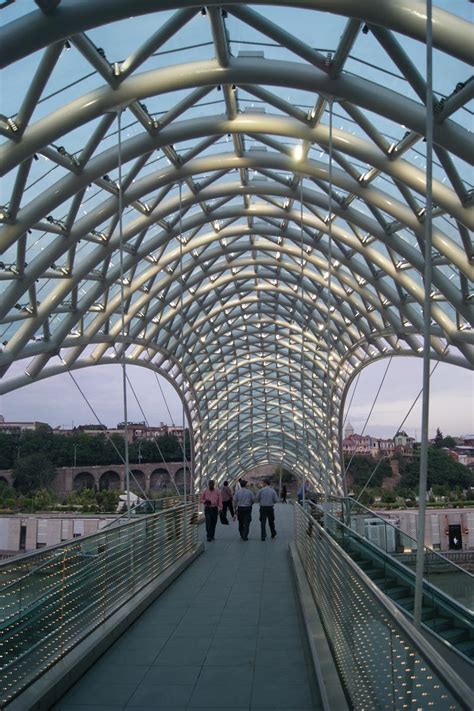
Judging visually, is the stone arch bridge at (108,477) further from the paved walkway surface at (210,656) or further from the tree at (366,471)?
the paved walkway surface at (210,656)

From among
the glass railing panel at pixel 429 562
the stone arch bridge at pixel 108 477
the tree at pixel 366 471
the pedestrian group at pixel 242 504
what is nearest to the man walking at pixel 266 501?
the pedestrian group at pixel 242 504

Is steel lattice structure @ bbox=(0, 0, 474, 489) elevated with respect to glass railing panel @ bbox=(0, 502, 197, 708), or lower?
elevated

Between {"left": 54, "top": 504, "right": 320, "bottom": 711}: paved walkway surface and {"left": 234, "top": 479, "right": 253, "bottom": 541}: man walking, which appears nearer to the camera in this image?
{"left": 54, "top": 504, "right": 320, "bottom": 711}: paved walkway surface

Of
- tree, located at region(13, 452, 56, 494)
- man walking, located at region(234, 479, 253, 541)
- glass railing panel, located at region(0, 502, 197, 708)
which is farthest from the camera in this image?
tree, located at region(13, 452, 56, 494)

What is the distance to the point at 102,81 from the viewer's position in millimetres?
16562

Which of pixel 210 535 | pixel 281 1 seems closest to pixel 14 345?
pixel 210 535

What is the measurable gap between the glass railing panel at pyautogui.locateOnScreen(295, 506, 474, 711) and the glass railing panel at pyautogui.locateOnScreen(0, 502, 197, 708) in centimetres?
296

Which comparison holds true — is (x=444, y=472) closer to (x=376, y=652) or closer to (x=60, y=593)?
(x=60, y=593)

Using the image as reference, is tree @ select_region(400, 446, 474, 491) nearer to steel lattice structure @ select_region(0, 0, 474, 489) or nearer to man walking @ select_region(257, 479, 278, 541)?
steel lattice structure @ select_region(0, 0, 474, 489)

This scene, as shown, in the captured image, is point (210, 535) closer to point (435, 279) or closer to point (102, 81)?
point (435, 279)

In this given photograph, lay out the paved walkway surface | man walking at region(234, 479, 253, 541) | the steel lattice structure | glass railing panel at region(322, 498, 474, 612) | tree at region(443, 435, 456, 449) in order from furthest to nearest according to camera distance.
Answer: tree at region(443, 435, 456, 449)
man walking at region(234, 479, 253, 541)
the steel lattice structure
glass railing panel at region(322, 498, 474, 612)
the paved walkway surface

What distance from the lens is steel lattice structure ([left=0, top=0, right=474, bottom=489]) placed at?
13.9m

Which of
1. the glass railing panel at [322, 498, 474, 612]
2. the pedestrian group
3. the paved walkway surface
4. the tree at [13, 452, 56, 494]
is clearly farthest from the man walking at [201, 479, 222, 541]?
the tree at [13, 452, 56, 494]

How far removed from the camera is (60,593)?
7.56 meters
